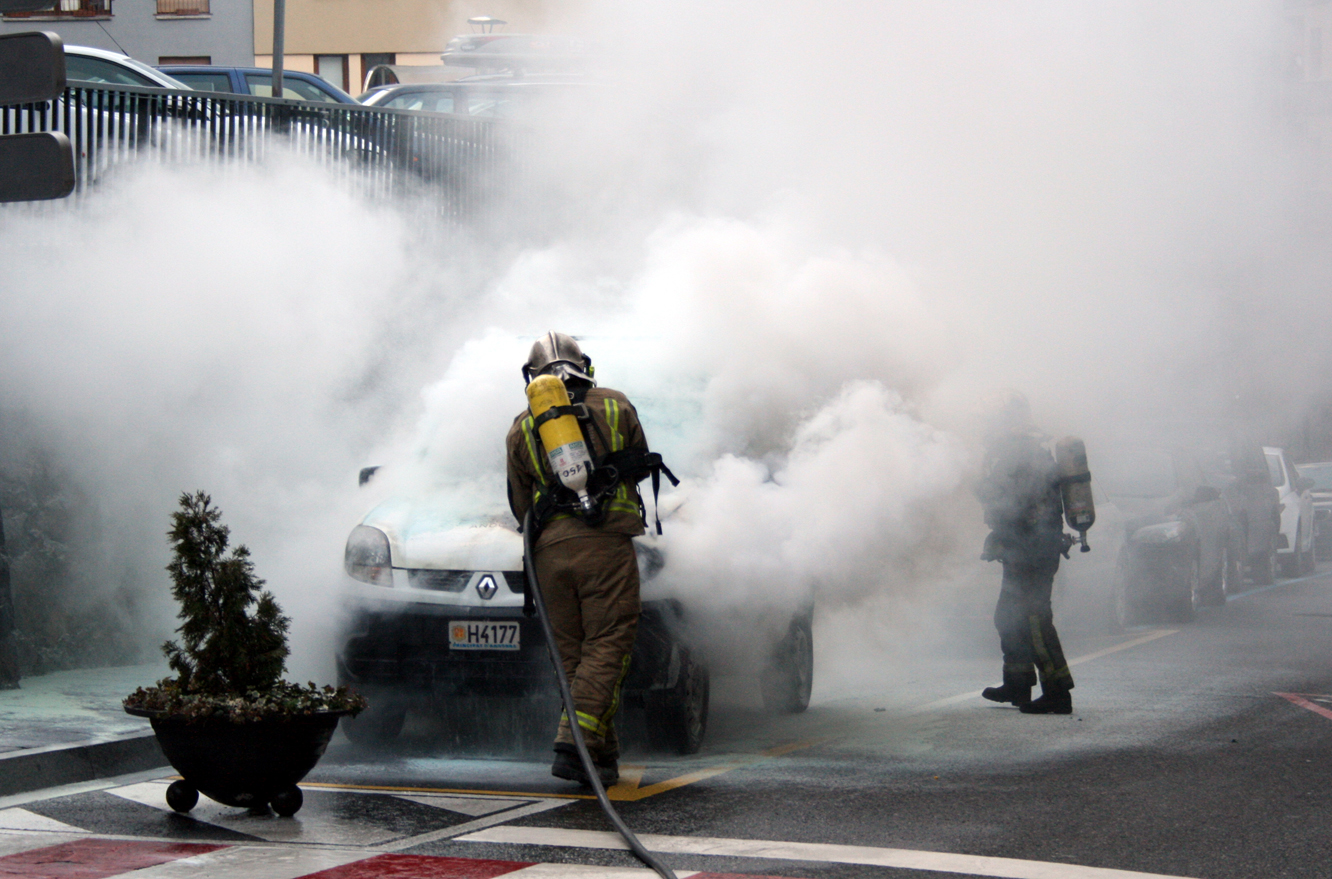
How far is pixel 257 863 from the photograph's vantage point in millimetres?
4254

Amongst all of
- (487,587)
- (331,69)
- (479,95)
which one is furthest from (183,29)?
(487,587)

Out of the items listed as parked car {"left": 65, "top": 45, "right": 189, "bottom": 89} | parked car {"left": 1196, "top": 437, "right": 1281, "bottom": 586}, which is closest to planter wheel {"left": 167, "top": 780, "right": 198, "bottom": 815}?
parked car {"left": 65, "top": 45, "right": 189, "bottom": 89}

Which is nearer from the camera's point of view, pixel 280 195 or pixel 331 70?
pixel 280 195

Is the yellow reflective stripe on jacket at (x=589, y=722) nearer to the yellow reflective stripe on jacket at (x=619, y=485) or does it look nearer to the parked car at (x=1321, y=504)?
the yellow reflective stripe on jacket at (x=619, y=485)

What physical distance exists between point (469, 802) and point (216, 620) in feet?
3.40

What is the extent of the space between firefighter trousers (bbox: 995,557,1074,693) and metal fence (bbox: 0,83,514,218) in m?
5.45

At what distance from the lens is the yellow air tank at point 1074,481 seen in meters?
7.20

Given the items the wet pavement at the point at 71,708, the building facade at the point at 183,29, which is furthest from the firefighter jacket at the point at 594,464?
the building facade at the point at 183,29

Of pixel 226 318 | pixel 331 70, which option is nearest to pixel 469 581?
pixel 226 318

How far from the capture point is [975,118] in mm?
9062

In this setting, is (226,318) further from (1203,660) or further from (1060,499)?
(1203,660)

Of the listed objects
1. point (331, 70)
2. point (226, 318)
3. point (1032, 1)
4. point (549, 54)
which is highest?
point (331, 70)

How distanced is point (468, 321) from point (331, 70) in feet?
52.4

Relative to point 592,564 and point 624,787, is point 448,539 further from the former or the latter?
point 624,787
